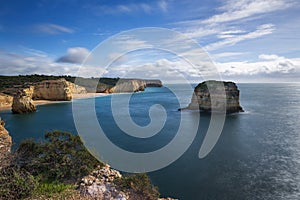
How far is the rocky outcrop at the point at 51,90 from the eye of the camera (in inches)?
2178

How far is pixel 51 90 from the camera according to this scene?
188 feet

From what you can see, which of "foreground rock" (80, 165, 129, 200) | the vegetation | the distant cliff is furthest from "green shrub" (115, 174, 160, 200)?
the distant cliff

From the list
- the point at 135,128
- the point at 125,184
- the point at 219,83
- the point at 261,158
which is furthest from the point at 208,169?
the point at 219,83

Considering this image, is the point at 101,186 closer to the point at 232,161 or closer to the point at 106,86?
the point at 232,161

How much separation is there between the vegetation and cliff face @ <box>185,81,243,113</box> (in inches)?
1259

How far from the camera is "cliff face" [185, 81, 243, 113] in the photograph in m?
38.4

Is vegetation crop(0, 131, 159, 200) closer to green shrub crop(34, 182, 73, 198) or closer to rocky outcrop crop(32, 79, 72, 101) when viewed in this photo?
green shrub crop(34, 182, 73, 198)

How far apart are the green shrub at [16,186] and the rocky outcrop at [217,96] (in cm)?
3499

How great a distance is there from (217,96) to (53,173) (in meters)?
34.1

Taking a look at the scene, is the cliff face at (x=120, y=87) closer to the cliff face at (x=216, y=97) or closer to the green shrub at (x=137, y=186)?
the cliff face at (x=216, y=97)

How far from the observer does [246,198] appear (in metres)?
11.8

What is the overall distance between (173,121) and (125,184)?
85.8 ft

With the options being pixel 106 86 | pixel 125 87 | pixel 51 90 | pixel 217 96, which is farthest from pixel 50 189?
pixel 125 87

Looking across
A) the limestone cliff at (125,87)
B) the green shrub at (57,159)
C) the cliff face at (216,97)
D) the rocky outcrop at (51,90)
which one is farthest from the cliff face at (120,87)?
the green shrub at (57,159)
